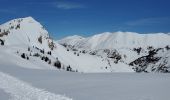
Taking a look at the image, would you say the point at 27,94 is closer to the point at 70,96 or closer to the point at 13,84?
the point at 70,96

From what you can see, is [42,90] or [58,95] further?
[42,90]

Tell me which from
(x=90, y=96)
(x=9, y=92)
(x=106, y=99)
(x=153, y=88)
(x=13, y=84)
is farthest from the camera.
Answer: (x=13, y=84)

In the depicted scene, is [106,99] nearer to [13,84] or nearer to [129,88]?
[129,88]

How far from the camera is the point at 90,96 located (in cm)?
2325

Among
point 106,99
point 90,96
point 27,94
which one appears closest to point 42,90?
point 27,94

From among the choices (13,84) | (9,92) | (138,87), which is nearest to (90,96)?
(138,87)

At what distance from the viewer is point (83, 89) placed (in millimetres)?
26891

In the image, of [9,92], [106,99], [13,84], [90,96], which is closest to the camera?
[106,99]

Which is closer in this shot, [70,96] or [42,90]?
[70,96]

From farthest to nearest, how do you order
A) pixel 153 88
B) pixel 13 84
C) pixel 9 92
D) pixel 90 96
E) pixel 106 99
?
pixel 13 84 → pixel 9 92 → pixel 153 88 → pixel 90 96 → pixel 106 99

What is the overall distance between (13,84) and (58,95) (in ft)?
34.2

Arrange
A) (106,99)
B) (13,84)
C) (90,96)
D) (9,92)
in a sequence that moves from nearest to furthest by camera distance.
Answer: (106,99), (90,96), (9,92), (13,84)

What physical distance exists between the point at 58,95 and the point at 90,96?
2.36 m

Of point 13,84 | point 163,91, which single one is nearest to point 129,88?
point 163,91
